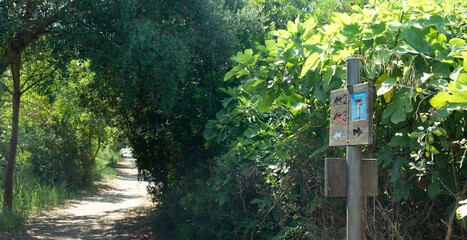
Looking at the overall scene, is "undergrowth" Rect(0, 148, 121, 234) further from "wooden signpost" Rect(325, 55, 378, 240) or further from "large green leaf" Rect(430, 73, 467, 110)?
"large green leaf" Rect(430, 73, 467, 110)

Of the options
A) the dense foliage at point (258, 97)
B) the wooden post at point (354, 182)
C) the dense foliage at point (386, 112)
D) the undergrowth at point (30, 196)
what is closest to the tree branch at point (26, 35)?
the dense foliage at point (258, 97)

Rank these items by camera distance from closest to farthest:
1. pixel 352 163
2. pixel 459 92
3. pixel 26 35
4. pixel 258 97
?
1. pixel 459 92
2. pixel 352 163
3. pixel 258 97
4. pixel 26 35

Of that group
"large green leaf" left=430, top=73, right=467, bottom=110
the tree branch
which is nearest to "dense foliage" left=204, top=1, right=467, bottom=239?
"large green leaf" left=430, top=73, right=467, bottom=110

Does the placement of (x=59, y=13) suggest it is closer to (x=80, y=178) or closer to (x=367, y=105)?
(x=367, y=105)

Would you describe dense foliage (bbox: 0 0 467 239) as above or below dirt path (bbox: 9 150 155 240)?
above

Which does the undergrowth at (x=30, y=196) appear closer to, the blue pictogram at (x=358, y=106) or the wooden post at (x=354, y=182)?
the wooden post at (x=354, y=182)

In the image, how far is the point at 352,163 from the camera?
376cm

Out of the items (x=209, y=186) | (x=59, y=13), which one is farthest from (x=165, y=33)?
(x=209, y=186)

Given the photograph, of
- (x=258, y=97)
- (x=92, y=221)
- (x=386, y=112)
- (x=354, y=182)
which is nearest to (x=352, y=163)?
(x=354, y=182)

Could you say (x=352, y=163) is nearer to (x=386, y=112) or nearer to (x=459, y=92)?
(x=386, y=112)

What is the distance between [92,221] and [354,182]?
1130 centimetres

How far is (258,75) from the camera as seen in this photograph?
5.31m

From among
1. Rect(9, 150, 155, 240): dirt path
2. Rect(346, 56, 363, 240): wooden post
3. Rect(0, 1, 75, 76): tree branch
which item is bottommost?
Rect(9, 150, 155, 240): dirt path

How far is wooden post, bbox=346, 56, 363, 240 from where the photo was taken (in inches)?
145
